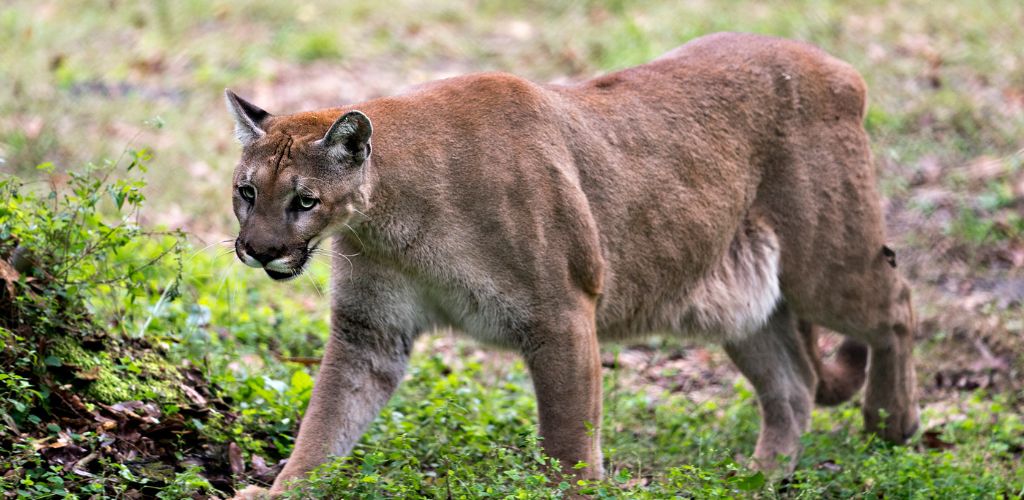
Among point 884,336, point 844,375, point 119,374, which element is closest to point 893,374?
point 884,336

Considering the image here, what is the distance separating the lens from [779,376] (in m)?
6.52

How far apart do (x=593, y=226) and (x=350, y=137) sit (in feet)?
3.97

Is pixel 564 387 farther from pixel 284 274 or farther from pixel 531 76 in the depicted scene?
pixel 531 76

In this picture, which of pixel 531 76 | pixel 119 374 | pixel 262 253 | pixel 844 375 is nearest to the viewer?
pixel 262 253

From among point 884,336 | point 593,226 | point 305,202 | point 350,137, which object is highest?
point 350,137

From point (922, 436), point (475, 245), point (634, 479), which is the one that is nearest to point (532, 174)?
point (475, 245)

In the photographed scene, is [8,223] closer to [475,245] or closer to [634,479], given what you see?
[475,245]

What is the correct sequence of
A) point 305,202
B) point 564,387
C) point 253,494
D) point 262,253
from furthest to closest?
1. point 564,387
2. point 253,494
3. point 305,202
4. point 262,253

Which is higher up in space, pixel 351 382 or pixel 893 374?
pixel 351 382

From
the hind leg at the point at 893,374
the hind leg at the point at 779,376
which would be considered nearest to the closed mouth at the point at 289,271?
the hind leg at the point at 779,376

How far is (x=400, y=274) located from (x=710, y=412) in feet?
8.31

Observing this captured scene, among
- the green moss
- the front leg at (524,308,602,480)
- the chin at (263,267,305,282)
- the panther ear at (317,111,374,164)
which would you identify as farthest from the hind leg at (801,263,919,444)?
the green moss

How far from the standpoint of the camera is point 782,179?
6.02 metres

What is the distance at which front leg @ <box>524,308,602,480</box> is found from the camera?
5031 millimetres
